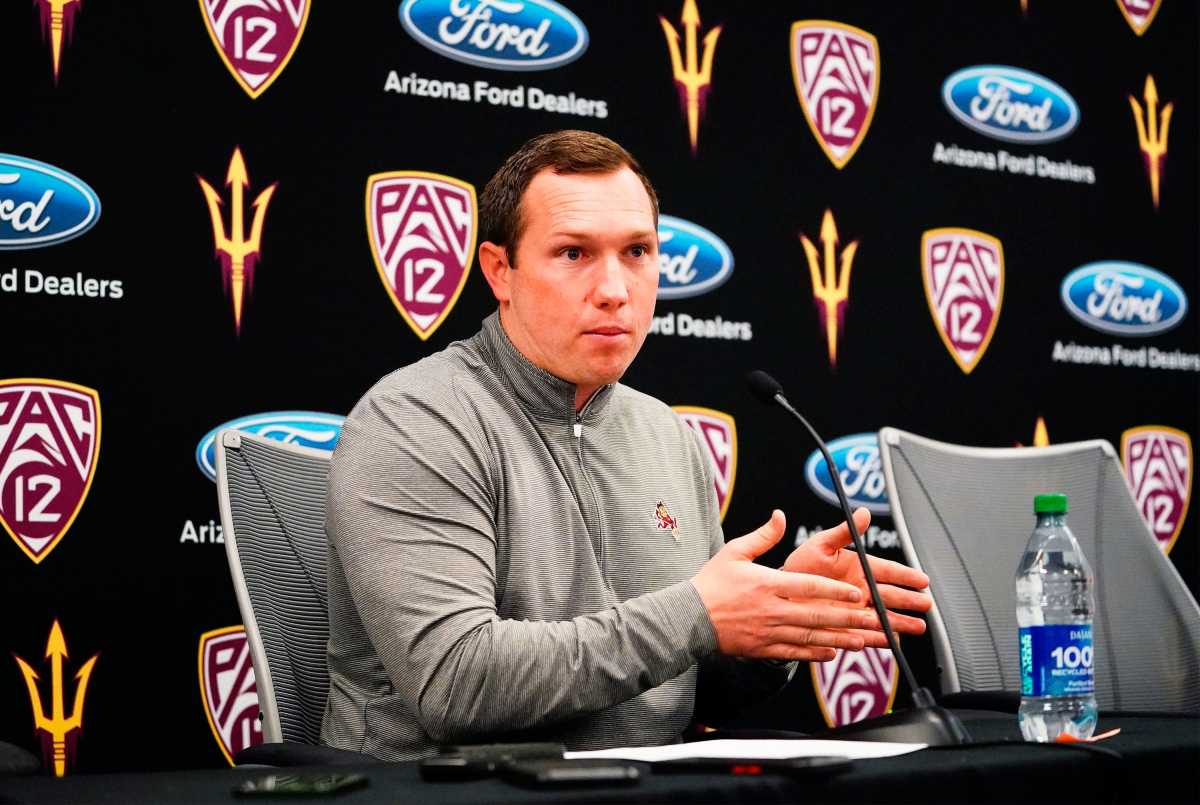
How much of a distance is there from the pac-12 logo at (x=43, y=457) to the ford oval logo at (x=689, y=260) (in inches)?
49.5

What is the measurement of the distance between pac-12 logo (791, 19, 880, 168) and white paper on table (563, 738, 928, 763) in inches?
83.3

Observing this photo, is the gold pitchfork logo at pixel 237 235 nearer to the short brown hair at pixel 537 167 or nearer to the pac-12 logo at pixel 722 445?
the short brown hair at pixel 537 167

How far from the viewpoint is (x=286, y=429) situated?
259 centimetres

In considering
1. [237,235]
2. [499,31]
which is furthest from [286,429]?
[499,31]

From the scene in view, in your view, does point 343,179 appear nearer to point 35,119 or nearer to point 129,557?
point 35,119

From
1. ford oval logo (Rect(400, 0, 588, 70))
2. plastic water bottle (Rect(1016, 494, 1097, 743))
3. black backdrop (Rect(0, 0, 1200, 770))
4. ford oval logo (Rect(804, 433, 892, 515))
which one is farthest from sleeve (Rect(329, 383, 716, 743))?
ford oval logo (Rect(804, 433, 892, 515))

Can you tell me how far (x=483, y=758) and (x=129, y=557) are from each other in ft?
4.83

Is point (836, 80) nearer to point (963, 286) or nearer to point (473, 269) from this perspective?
point (963, 286)

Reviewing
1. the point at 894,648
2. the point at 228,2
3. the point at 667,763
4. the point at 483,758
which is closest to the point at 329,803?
the point at 483,758

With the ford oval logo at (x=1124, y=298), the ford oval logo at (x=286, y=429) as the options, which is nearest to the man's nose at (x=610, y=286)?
the ford oval logo at (x=286, y=429)

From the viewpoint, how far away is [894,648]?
4.94 feet

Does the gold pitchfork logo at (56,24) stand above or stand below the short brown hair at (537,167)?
above

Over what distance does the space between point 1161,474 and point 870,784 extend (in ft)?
9.08

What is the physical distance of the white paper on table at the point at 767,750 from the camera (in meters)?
1.30
